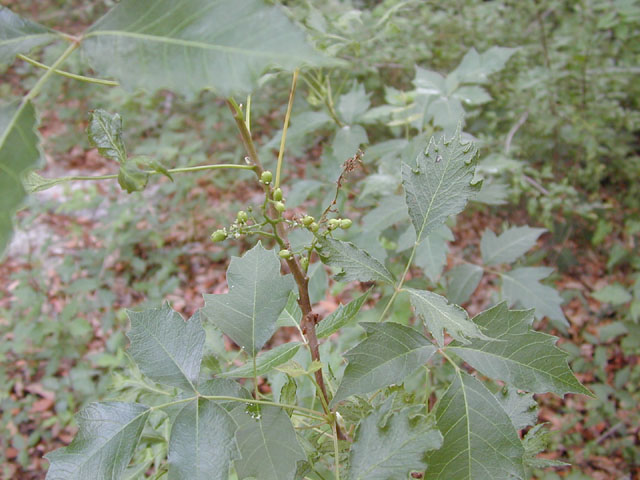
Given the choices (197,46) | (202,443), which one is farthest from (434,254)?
(197,46)

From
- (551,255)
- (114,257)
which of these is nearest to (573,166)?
(551,255)

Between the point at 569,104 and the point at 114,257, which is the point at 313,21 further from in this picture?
the point at 114,257

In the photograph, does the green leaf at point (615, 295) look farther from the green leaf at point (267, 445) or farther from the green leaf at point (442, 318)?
the green leaf at point (267, 445)

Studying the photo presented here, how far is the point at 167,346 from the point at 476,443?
516 mm

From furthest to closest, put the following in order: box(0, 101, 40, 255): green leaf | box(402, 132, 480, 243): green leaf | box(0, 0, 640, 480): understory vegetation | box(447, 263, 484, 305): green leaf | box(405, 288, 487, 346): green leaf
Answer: box(447, 263, 484, 305): green leaf → box(402, 132, 480, 243): green leaf → box(405, 288, 487, 346): green leaf → box(0, 0, 640, 480): understory vegetation → box(0, 101, 40, 255): green leaf

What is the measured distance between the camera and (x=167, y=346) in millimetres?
810

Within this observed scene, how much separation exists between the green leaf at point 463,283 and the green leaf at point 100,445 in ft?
3.94

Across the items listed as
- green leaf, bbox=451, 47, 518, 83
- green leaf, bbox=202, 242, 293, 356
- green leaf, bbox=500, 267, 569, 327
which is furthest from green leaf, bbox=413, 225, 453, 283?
green leaf, bbox=202, 242, 293, 356

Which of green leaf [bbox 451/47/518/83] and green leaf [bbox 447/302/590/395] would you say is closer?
green leaf [bbox 447/302/590/395]

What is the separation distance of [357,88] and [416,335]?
1354 millimetres

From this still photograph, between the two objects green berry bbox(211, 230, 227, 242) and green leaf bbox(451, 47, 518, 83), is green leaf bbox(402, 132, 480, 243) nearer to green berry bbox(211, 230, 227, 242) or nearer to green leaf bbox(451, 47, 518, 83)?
green berry bbox(211, 230, 227, 242)

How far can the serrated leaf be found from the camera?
2.95 ft

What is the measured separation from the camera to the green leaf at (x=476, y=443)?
73cm

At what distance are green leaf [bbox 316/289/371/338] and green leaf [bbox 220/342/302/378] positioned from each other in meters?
0.05
